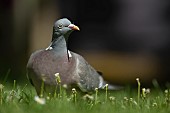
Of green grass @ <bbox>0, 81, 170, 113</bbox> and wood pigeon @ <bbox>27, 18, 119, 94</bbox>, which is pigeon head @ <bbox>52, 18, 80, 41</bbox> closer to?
wood pigeon @ <bbox>27, 18, 119, 94</bbox>

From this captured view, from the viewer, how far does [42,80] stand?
4.00m

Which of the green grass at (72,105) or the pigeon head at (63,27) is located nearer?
the green grass at (72,105)

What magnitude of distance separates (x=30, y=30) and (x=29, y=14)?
27 cm

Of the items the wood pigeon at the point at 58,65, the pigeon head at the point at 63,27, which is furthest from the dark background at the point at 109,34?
the pigeon head at the point at 63,27

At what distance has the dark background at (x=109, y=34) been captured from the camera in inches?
378

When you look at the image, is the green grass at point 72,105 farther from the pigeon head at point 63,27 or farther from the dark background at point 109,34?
the dark background at point 109,34

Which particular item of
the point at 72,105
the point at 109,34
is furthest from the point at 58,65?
the point at 109,34

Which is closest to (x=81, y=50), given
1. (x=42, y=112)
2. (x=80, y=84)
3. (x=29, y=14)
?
(x=29, y=14)

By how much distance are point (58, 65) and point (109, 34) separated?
19.4 feet

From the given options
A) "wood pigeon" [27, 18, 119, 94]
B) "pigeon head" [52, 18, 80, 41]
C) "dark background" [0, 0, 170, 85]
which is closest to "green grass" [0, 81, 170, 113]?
"wood pigeon" [27, 18, 119, 94]

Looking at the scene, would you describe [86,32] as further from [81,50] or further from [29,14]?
[29,14]

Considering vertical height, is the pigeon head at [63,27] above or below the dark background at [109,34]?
above

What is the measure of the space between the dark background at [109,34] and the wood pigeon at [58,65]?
5.17 meters

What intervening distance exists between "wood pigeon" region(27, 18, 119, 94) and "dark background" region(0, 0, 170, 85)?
517cm
